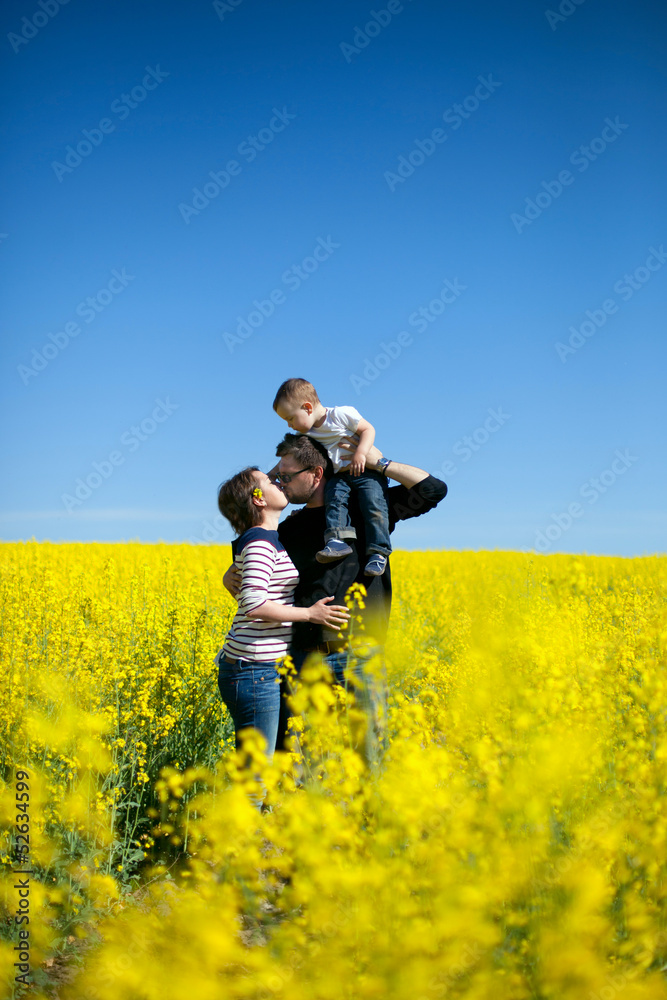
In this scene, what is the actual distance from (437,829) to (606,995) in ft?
1.62

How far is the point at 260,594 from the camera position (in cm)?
295

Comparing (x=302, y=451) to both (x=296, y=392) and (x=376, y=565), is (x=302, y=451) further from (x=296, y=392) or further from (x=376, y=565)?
(x=296, y=392)

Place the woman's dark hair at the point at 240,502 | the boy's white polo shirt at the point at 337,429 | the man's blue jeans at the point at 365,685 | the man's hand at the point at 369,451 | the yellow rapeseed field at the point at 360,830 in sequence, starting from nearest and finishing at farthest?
the yellow rapeseed field at the point at 360,830 → the man's blue jeans at the point at 365,685 → the woman's dark hair at the point at 240,502 → the man's hand at the point at 369,451 → the boy's white polo shirt at the point at 337,429

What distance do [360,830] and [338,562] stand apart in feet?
4.35

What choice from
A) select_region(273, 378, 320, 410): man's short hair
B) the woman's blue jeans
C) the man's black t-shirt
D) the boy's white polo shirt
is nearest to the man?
the man's black t-shirt

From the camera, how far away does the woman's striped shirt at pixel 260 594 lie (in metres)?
2.97

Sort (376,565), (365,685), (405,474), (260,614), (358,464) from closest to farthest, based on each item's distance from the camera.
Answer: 1. (365,685)
2. (260,614)
3. (376,565)
4. (405,474)
5. (358,464)

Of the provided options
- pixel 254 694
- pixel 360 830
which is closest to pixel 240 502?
pixel 254 694

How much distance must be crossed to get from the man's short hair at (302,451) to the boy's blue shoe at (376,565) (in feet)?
1.70

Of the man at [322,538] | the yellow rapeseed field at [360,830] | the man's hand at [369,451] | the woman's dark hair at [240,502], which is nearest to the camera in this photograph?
the yellow rapeseed field at [360,830]

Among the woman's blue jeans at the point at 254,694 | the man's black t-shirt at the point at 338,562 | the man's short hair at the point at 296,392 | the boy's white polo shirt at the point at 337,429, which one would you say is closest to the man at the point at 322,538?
the man's black t-shirt at the point at 338,562

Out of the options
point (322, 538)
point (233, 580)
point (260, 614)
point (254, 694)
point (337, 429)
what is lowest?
point (254, 694)

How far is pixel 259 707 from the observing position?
3002 millimetres

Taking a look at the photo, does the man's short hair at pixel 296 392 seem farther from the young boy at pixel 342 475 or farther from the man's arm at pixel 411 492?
the man's arm at pixel 411 492
